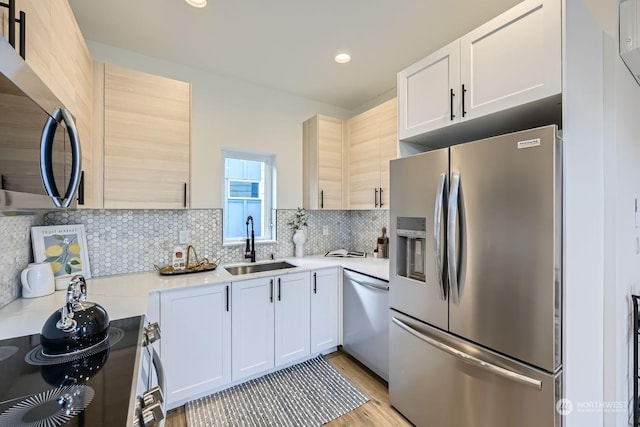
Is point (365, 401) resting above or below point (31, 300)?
below

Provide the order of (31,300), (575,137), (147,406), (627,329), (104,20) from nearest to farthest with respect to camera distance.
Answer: (147,406)
(575,137)
(31,300)
(627,329)
(104,20)

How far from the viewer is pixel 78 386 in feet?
2.63

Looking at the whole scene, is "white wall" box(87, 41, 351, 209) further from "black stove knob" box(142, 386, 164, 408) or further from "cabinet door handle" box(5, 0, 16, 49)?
"black stove knob" box(142, 386, 164, 408)

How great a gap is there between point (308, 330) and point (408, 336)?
40.1 inches

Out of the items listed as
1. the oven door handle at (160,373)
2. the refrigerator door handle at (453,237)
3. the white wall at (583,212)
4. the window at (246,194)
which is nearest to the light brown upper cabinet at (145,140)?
the window at (246,194)

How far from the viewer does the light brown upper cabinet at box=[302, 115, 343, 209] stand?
3.02 meters

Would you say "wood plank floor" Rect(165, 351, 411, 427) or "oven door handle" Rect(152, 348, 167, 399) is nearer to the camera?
"oven door handle" Rect(152, 348, 167, 399)

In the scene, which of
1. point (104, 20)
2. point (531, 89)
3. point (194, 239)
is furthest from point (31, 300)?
point (531, 89)

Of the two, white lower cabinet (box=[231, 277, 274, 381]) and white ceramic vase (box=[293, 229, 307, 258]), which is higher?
white ceramic vase (box=[293, 229, 307, 258])

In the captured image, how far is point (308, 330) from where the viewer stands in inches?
99.3

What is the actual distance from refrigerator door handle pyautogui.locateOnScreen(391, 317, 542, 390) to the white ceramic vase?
4.97 ft

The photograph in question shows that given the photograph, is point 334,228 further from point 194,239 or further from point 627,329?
point 627,329

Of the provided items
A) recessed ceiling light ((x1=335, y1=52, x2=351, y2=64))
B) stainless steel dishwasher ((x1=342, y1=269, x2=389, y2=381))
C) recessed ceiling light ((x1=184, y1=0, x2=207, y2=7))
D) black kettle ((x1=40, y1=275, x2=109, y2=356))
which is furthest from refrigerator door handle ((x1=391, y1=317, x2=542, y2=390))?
recessed ceiling light ((x1=184, y1=0, x2=207, y2=7))

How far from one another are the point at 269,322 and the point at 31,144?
1.92 metres
